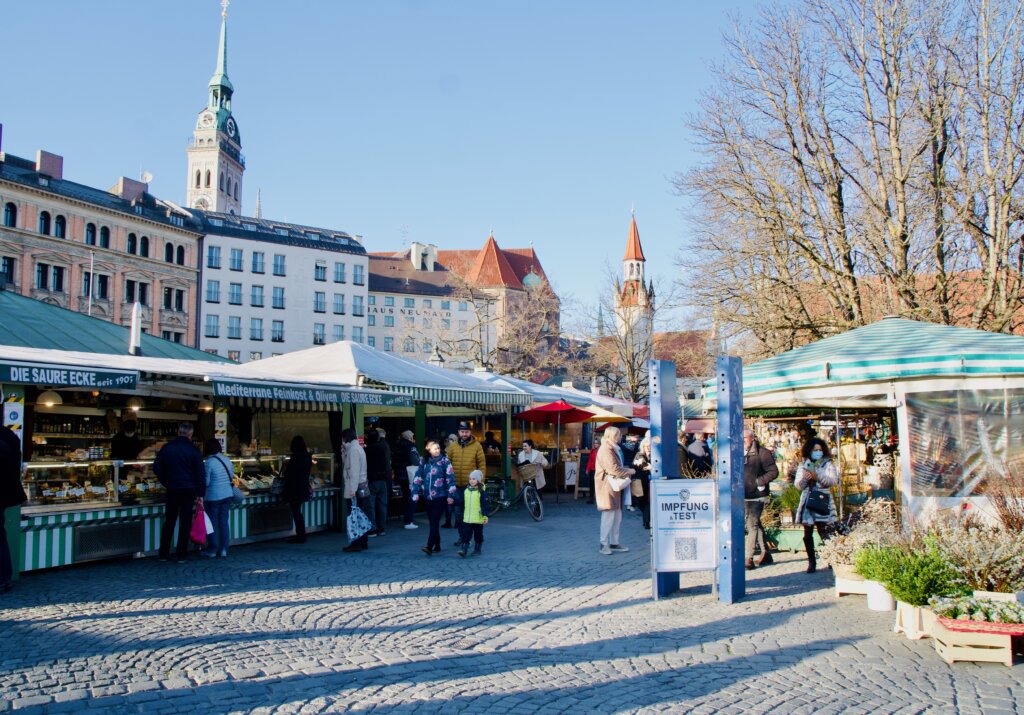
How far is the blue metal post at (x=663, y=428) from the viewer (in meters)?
8.63

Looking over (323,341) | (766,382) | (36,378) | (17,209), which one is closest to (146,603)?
(36,378)

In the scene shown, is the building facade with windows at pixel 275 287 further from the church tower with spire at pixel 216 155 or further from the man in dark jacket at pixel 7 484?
the man in dark jacket at pixel 7 484

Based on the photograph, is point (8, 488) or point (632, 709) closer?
point (632, 709)

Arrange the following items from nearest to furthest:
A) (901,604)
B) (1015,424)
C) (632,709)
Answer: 1. (632,709)
2. (901,604)
3. (1015,424)

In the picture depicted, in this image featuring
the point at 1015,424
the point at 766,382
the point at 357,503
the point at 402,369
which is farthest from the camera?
the point at 402,369

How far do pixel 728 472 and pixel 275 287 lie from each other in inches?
2814

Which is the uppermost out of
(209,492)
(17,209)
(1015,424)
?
(17,209)

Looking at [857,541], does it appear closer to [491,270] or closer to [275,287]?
[275,287]

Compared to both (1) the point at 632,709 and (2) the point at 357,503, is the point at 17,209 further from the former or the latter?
(1) the point at 632,709

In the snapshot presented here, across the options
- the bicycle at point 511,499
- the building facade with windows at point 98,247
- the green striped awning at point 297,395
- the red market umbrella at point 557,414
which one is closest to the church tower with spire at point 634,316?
the red market umbrella at point 557,414

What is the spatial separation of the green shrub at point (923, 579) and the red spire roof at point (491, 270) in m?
99.1

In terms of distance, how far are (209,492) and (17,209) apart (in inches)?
1957

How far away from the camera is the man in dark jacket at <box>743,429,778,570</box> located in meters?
9.98

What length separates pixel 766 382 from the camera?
36.5 feet
